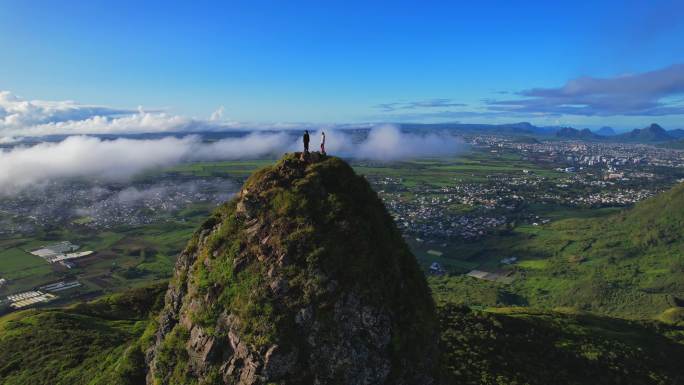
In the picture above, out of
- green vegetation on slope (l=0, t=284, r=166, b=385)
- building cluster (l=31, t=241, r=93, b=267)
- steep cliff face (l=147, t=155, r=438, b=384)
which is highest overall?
steep cliff face (l=147, t=155, r=438, b=384)

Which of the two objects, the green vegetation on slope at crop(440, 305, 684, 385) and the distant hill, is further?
the distant hill

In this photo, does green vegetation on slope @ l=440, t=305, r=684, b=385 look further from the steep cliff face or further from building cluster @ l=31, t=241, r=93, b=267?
building cluster @ l=31, t=241, r=93, b=267

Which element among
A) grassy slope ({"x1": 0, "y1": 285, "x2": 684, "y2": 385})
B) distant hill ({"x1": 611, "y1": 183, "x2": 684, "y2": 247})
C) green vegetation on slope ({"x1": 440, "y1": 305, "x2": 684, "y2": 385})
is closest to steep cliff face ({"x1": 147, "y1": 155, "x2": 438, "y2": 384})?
grassy slope ({"x1": 0, "y1": 285, "x2": 684, "y2": 385})

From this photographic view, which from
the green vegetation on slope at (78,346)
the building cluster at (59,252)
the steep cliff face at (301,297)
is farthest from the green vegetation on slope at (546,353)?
the building cluster at (59,252)

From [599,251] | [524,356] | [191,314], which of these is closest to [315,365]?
[191,314]

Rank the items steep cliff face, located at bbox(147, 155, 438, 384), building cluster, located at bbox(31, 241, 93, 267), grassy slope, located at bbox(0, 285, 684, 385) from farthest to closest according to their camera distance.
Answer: building cluster, located at bbox(31, 241, 93, 267), grassy slope, located at bbox(0, 285, 684, 385), steep cliff face, located at bbox(147, 155, 438, 384)

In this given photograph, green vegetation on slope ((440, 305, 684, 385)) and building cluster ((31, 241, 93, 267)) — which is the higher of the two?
green vegetation on slope ((440, 305, 684, 385))

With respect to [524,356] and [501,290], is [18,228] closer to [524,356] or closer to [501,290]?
[501,290]

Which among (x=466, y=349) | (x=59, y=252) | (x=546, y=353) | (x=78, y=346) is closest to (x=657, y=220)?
(x=546, y=353)
